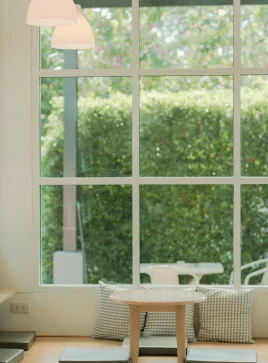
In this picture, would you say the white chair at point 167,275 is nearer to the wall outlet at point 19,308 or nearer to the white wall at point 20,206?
the white wall at point 20,206

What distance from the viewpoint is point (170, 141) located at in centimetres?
696

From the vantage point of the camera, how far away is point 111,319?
6727 millimetres

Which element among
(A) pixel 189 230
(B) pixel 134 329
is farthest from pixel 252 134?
(B) pixel 134 329

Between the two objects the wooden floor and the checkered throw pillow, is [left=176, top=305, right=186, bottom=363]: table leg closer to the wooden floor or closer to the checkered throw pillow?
the wooden floor

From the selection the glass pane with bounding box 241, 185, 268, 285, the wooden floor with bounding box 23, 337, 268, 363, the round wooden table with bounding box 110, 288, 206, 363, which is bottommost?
the wooden floor with bounding box 23, 337, 268, 363

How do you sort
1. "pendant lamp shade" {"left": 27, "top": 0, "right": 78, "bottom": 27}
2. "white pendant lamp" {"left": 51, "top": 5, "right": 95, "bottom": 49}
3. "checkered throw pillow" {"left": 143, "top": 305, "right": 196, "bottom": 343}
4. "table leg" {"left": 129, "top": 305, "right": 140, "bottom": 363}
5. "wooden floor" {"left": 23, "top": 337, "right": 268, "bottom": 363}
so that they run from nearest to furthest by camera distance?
"pendant lamp shade" {"left": 27, "top": 0, "right": 78, "bottom": 27} < "white pendant lamp" {"left": 51, "top": 5, "right": 95, "bottom": 49} < "table leg" {"left": 129, "top": 305, "right": 140, "bottom": 363} < "wooden floor" {"left": 23, "top": 337, "right": 268, "bottom": 363} < "checkered throw pillow" {"left": 143, "top": 305, "right": 196, "bottom": 343}

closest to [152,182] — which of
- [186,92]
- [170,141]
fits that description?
[170,141]

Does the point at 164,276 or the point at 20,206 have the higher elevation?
the point at 20,206

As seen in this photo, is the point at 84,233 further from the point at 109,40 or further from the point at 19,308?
the point at 109,40

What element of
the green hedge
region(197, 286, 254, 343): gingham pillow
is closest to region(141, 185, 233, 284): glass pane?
the green hedge

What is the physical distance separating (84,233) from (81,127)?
0.89 m

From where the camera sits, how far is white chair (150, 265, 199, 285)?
6.93 m

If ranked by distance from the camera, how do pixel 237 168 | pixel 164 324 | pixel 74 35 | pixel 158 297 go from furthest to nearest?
pixel 237 168
pixel 164 324
pixel 158 297
pixel 74 35

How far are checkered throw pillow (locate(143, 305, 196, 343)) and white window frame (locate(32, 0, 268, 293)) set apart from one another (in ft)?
1.21
